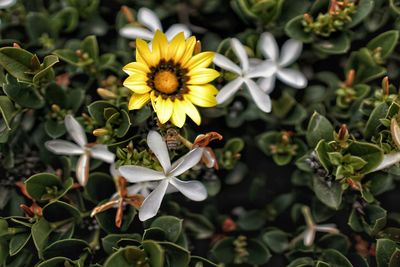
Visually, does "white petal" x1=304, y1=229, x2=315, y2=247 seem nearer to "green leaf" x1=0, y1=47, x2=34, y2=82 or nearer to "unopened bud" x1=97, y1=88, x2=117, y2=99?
"unopened bud" x1=97, y1=88, x2=117, y2=99

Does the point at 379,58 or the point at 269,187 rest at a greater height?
the point at 379,58

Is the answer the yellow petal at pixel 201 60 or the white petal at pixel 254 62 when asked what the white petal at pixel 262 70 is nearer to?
the white petal at pixel 254 62

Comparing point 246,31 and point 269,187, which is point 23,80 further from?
point 269,187

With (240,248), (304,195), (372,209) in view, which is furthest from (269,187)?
(372,209)

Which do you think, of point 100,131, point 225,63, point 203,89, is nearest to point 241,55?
point 225,63

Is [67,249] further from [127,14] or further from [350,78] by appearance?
[350,78]
